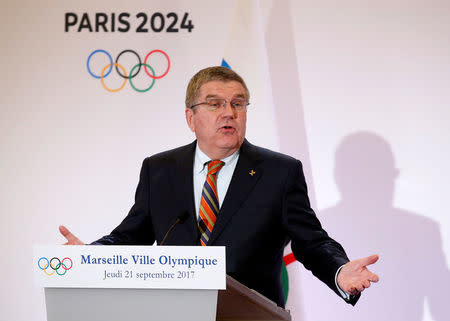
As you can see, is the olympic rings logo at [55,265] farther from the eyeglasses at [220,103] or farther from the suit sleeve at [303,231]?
the eyeglasses at [220,103]

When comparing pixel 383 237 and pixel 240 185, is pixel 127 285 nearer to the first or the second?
pixel 240 185

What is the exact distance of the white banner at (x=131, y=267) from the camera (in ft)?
4.92

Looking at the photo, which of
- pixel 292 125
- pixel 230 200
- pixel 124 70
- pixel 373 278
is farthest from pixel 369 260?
pixel 124 70

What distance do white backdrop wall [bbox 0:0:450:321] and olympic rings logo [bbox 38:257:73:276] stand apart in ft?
8.49

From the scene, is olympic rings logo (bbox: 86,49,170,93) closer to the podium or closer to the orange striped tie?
the orange striped tie

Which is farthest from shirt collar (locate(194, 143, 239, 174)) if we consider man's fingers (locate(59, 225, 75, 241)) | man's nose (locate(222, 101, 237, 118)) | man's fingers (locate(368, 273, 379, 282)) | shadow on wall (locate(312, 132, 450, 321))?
shadow on wall (locate(312, 132, 450, 321))

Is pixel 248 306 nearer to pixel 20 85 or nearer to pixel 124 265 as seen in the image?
pixel 124 265

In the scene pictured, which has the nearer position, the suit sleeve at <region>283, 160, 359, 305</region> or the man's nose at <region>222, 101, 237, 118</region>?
the suit sleeve at <region>283, 160, 359, 305</region>

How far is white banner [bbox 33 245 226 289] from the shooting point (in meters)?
1.50

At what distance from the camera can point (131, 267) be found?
5.05 ft

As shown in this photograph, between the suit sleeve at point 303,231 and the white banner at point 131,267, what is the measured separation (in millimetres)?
980

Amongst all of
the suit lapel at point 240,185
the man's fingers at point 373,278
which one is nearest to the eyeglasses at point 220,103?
the suit lapel at point 240,185

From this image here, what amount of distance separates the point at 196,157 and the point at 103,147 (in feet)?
5.15

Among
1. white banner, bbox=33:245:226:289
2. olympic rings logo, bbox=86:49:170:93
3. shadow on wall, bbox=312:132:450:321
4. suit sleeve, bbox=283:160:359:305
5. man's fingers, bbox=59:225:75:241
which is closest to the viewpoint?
white banner, bbox=33:245:226:289
